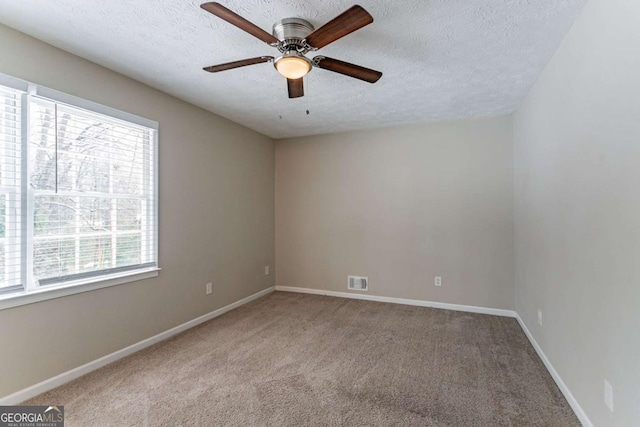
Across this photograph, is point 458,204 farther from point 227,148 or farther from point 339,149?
point 227,148

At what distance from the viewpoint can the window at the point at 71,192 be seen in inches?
80.5

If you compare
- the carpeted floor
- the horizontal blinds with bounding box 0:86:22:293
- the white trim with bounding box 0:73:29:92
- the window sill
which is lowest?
the carpeted floor

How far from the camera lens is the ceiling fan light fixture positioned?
73.5 inches

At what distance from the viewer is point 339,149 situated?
Result: 464 centimetres

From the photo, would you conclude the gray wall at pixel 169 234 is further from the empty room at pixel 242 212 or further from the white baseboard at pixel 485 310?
the white baseboard at pixel 485 310

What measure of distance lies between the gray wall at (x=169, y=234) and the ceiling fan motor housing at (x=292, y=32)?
1698 millimetres

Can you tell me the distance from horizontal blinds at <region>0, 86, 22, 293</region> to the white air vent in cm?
360

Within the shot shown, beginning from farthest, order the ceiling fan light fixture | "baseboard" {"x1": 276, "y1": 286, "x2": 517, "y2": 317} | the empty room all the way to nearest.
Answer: "baseboard" {"x1": 276, "y1": 286, "x2": 517, "y2": 317} < the ceiling fan light fixture < the empty room

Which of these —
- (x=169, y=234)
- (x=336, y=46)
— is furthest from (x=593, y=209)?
(x=169, y=234)

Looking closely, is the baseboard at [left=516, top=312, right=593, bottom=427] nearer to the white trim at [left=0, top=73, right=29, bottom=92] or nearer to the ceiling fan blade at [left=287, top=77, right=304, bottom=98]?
the ceiling fan blade at [left=287, top=77, right=304, bottom=98]

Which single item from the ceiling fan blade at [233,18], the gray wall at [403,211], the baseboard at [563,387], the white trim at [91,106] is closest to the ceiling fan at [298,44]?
the ceiling fan blade at [233,18]

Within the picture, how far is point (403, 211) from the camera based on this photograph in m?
4.25

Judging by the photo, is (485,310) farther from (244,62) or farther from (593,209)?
(244,62)

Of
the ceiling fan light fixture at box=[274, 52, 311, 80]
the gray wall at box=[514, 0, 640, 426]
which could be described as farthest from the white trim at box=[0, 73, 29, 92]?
the gray wall at box=[514, 0, 640, 426]
